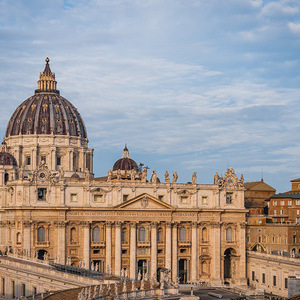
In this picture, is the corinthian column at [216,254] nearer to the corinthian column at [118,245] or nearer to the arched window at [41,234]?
the corinthian column at [118,245]

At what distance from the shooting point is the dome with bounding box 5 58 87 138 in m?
175

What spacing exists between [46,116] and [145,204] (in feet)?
151

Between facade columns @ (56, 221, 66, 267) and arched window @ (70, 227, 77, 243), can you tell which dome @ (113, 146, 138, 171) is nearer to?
arched window @ (70, 227, 77, 243)

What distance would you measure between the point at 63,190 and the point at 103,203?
7.35 m

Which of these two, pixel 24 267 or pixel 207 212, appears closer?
pixel 24 267

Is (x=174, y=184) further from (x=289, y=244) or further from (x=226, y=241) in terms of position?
(x=289, y=244)

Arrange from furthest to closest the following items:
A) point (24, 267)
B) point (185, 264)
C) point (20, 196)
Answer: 1. point (185, 264)
2. point (20, 196)
3. point (24, 267)

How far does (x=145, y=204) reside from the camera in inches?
5492

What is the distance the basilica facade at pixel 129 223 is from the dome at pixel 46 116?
19.8m

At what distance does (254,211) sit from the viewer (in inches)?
6673

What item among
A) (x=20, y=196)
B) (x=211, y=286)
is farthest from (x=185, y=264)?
(x=20, y=196)

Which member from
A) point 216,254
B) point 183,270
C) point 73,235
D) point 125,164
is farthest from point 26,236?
point 125,164

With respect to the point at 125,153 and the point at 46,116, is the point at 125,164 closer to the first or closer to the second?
the point at 125,153

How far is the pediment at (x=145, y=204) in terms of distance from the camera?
13788 cm
